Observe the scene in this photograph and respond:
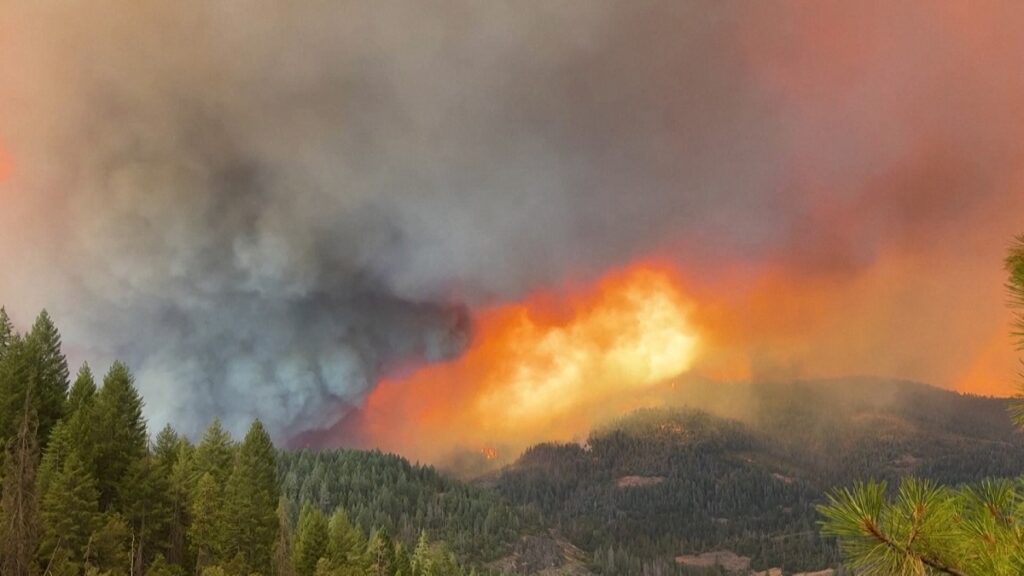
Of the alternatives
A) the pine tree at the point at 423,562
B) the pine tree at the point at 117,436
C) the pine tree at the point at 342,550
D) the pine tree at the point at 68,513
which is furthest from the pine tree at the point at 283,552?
the pine tree at the point at 423,562

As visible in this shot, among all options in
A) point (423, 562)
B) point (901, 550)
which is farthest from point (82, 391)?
point (423, 562)

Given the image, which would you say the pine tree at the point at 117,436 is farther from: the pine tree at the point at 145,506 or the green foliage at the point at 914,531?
the green foliage at the point at 914,531

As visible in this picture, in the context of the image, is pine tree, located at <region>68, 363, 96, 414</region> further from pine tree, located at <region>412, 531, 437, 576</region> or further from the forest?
pine tree, located at <region>412, 531, 437, 576</region>

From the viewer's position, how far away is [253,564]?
79.9 metres

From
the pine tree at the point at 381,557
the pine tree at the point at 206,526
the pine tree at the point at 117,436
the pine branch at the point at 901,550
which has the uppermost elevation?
the pine tree at the point at 117,436

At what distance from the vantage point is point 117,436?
72.0 m

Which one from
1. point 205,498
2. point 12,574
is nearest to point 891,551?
point 12,574

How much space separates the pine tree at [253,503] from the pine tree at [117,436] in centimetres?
1124

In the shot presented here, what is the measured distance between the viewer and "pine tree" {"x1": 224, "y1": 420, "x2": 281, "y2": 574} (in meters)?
77.2

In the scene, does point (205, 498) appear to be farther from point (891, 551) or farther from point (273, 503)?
point (891, 551)

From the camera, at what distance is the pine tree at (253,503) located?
253ft

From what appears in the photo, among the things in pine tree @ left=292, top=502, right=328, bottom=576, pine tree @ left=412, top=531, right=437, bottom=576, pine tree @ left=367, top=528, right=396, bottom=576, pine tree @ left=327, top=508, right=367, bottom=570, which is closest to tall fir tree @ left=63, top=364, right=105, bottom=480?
Answer: pine tree @ left=292, top=502, right=328, bottom=576

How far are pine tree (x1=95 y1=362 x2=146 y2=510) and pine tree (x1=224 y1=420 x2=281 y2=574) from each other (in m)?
11.2

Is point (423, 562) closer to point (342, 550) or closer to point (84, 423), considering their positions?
point (342, 550)
